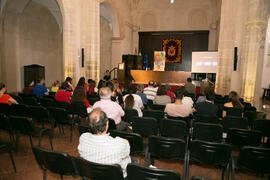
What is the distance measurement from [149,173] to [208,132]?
1.94 meters

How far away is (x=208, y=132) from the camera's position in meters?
3.38

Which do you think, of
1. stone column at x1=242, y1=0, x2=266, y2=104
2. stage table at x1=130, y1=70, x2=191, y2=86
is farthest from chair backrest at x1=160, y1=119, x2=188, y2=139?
stage table at x1=130, y1=70, x2=191, y2=86

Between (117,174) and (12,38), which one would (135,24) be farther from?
(117,174)

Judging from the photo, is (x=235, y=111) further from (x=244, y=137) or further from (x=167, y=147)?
(x=167, y=147)

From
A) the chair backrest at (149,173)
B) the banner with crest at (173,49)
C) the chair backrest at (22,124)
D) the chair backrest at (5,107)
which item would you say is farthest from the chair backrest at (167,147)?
the banner with crest at (173,49)

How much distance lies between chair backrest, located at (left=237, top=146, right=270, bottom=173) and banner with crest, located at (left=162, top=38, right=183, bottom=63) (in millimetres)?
14905

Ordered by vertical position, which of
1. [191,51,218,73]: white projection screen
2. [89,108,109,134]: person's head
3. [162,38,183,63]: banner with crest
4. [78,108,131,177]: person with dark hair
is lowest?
[78,108,131,177]: person with dark hair

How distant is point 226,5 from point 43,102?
8.50 metres

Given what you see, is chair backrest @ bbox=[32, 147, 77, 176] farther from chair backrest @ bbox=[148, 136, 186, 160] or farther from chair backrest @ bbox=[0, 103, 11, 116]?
chair backrest @ bbox=[0, 103, 11, 116]

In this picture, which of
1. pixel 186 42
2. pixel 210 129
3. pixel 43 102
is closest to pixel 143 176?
pixel 210 129

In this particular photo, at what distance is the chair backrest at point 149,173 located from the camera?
1.72 m

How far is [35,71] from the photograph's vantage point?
12.6 metres

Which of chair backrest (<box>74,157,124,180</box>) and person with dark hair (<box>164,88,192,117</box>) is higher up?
person with dark hair (<box>164,88,192,117</box>)

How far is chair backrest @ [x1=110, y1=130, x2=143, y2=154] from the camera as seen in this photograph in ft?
9.25
